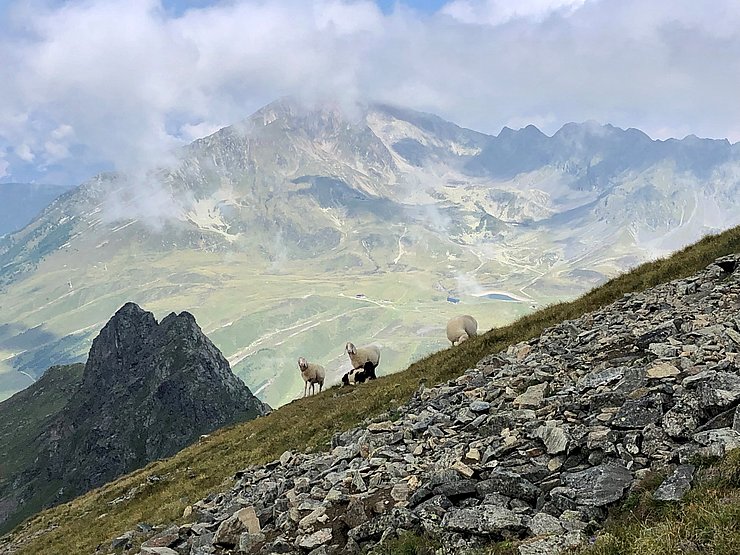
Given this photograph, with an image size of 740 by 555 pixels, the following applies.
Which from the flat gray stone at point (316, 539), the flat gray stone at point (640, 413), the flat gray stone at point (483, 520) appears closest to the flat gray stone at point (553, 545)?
the flat gray stone at point (483, 520)

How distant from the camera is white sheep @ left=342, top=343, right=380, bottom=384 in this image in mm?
35031

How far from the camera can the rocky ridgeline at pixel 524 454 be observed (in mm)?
8695

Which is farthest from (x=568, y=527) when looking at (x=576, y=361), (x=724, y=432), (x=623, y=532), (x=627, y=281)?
(x=627, y=281)

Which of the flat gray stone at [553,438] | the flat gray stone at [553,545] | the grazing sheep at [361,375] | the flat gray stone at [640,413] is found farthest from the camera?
the grazing sheep at [361,375]

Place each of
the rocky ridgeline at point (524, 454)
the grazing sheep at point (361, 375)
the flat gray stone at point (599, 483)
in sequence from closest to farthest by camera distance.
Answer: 1. the flat gray stone at point (599, 483)
2. the rocky ridgeline at point (524, 454)
3. the grazing sheep at point (361, 375)

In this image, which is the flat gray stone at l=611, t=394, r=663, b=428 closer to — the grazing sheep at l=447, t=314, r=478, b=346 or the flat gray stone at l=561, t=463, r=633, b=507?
the flat gray stone at l=561, t=463, r=633, b=507

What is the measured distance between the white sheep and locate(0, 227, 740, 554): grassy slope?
1.71 metres

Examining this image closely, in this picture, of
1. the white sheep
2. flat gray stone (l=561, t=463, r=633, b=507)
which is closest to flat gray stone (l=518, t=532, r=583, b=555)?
flat gray stone (l=561, t=463, r=633, b=507)

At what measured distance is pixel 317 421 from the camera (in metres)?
25.3

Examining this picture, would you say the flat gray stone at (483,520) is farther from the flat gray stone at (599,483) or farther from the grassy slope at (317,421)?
the grassy slope at (317,421)

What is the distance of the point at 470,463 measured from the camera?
11117mm

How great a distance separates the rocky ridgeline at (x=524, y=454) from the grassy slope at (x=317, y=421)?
14.4 feet

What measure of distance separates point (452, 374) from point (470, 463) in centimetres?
1224

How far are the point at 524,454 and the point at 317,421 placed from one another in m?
16.0
